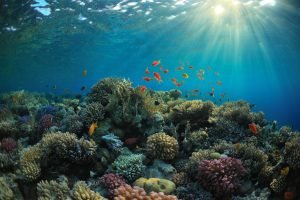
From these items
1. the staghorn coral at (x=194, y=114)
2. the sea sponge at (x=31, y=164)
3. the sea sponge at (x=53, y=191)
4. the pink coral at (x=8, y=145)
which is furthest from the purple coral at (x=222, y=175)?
the pink coral at (x=8, y=145)

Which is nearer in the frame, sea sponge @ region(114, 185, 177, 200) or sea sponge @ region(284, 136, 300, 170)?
sea sponge @ region(114, 185, 177, 200)

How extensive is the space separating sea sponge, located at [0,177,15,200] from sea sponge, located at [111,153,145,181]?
249 cm

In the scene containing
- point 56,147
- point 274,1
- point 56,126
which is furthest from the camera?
point 274,1

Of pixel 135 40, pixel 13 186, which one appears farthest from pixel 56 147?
pixel 135 40

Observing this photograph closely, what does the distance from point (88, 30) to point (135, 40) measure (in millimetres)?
7911

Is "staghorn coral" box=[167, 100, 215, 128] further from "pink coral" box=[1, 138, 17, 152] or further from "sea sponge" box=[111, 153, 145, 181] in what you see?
"pink coral" box=[1, 138, 17, 152]

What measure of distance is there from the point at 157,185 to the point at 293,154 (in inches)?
135

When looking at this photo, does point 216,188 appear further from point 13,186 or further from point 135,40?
point 135,40

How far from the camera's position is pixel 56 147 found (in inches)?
294

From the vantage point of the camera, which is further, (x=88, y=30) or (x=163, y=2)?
(x=88, y=30)

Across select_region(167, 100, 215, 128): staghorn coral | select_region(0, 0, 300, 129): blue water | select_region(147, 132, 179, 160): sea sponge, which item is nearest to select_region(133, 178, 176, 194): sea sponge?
select_region(147, 132, 179, 160): sea sponge

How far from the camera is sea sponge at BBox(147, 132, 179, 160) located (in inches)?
302

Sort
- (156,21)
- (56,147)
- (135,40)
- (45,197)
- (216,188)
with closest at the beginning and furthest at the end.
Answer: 1. (45,197)
2. (216,188)
3. (56,147)
4. (156,21)
5. (135,40)

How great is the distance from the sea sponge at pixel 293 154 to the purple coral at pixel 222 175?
1.16 m
